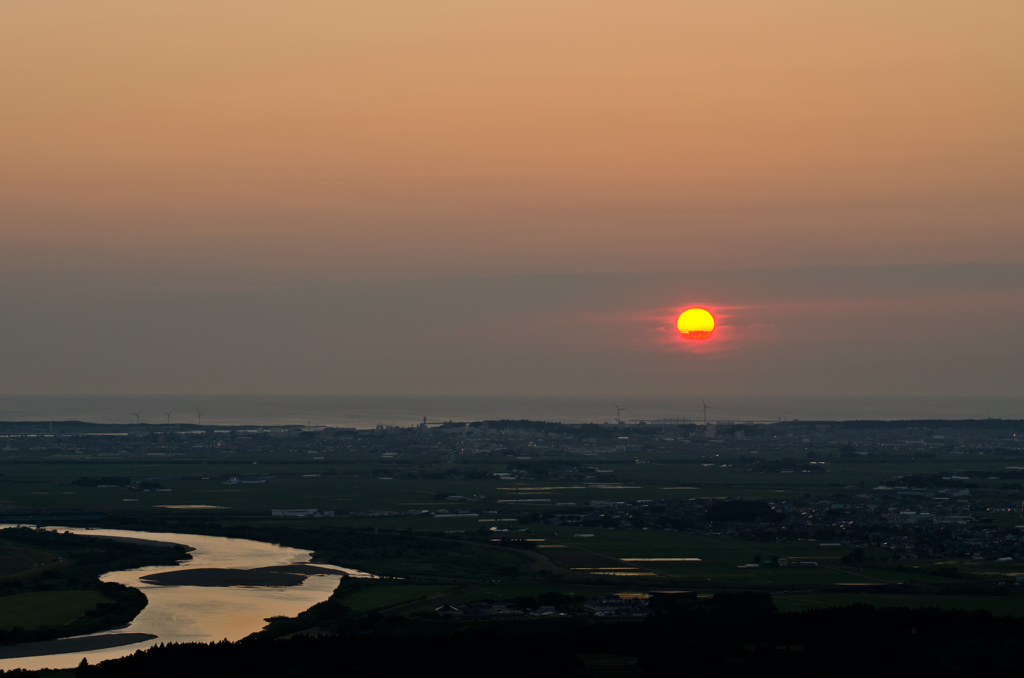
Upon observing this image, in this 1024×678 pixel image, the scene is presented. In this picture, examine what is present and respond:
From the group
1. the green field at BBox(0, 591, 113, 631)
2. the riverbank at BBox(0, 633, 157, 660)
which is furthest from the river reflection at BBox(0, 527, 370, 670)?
the green field at BBox(0, 591, 113, 631)

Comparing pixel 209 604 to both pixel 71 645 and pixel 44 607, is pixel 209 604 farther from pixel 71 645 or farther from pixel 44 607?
pixel 71 645

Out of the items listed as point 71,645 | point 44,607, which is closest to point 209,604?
point 44,607

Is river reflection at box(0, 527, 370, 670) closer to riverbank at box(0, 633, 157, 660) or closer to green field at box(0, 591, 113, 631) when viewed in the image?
riverbank at box(0, 633, 157, 660)

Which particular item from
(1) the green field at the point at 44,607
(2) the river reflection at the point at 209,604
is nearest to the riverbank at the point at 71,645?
(2) the river reflection at the point at 209,604

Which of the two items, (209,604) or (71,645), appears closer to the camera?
(71,645)

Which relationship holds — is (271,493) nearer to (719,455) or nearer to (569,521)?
(569,521)

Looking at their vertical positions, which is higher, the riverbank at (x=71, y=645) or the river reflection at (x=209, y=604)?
the river reflection at (x=209, y=604)

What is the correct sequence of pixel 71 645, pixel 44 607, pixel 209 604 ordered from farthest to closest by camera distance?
1. pixel 209 604
2. pixel 44 607
3. pixel 71 645

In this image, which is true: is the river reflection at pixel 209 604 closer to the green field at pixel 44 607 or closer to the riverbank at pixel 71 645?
the riverbank at pixel 71 645

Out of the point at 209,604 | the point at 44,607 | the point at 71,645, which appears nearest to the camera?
the point at 71,645

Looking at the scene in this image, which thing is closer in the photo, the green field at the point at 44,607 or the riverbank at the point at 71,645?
the riverbank at the point at 71,645
